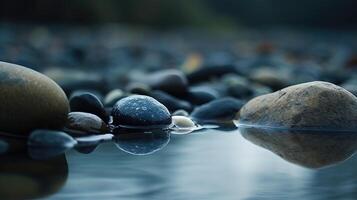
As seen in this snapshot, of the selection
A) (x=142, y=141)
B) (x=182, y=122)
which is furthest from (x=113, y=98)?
(x=142, y=141)

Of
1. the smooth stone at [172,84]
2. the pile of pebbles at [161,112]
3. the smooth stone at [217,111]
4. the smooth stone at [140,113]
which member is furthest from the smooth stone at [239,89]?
the smooth stone at [140,113]

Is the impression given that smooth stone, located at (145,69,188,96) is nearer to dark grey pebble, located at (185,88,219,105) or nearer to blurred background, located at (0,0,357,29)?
dark grey pebble, located at (185,88,219,105)

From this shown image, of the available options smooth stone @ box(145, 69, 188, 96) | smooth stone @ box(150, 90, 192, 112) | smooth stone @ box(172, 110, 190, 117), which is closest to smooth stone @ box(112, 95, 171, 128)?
smooth stone @ box(172, 110, 190, 117)

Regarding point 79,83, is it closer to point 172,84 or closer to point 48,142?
point 172,84

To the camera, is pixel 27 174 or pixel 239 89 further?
pixel 239 89

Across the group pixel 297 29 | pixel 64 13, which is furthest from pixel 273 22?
pixel 64 13

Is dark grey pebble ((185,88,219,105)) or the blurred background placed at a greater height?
the blurred background

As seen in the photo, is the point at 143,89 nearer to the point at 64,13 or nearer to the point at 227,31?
the point at 64,13
